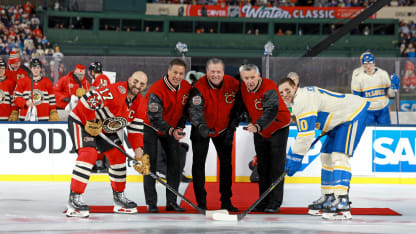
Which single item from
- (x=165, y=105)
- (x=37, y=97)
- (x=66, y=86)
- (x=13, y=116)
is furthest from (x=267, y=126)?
(x=13, y=116)

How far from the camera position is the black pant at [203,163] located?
216 inches

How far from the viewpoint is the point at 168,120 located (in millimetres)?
5566

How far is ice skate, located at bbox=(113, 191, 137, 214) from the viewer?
5414mm

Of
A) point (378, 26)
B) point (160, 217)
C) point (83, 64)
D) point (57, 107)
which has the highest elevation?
point (378, 26)

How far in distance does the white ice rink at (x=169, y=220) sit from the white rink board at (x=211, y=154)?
1.21m

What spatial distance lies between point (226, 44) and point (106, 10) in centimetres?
486

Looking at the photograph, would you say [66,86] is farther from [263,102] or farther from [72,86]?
[263,102]

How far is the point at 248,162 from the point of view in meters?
8.11

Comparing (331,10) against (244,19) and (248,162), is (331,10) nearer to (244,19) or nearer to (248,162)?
(244,19)

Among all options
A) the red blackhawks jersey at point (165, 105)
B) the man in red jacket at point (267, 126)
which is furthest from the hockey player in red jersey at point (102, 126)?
the man in red jacket at point (267, 126)

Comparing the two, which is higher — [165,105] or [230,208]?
[165,105]

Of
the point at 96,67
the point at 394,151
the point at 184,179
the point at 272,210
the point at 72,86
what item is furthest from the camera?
the point at 72,86

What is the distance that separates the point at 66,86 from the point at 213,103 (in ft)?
13.6

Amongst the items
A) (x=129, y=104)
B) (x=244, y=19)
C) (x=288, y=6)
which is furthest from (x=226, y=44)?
(x=129, y=104)
